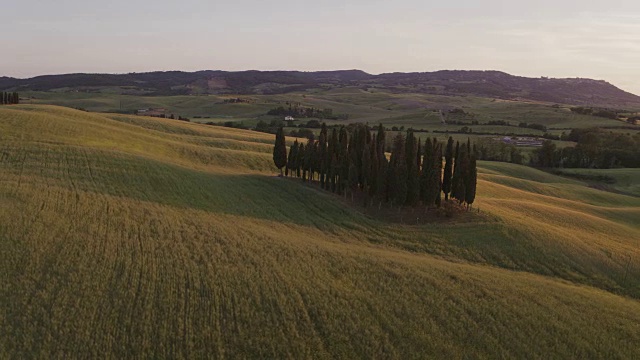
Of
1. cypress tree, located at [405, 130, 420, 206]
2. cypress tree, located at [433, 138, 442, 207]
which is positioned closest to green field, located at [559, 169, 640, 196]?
cypress tree, located at [433, 138, 442, 207]

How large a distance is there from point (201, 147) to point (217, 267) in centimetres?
5539

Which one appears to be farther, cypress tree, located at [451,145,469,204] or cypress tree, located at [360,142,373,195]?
cypress tree, located at [360,142,373,195]

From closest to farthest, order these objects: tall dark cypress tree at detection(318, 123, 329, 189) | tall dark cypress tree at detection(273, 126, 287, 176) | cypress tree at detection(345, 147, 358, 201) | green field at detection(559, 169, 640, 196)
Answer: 1. cypress tree at detection(345, 147, 358, 201)
2. tall dark cypress tree at detection(318, 123, 329, 189)
3. tall dark cypress tree at detection(273, 126, 287, 176)
4. green field at detection(559, 169, 640, 196)

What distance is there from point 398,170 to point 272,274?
28.9 meters

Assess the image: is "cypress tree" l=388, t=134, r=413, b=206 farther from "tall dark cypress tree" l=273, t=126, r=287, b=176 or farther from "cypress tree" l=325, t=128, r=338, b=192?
"tall dark cypress tree" l=273, t=126, r=287, b=176

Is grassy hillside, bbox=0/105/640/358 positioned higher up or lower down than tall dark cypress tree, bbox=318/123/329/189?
lower down

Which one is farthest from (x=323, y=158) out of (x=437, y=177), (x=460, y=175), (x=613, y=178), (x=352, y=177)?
(x=613, y=178)

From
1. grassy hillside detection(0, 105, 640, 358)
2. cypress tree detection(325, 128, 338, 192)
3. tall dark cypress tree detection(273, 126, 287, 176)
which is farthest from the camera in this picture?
tall dark cypress tree detection(273, 126, 287, 176)

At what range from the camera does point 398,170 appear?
55094 millimetres

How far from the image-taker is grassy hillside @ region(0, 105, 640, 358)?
2331 cm

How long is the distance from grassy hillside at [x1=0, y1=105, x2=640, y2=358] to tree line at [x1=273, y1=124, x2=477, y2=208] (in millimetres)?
4637

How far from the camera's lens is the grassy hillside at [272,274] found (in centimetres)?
2331

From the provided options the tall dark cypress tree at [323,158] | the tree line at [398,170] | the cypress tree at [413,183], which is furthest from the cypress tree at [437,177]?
the tall dark cypress tree at [323,158]

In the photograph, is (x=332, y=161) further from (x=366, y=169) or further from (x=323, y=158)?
(x=366, y=169)
